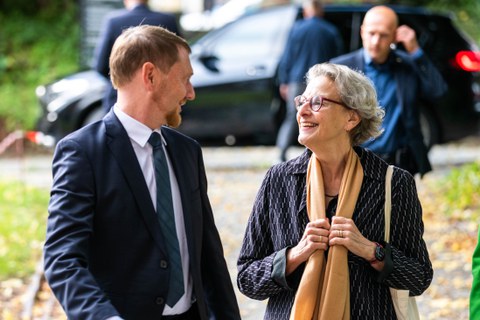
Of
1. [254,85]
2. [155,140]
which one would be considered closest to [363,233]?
[155,140]

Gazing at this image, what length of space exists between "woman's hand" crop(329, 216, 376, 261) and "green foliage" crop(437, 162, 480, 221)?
22.7 ft

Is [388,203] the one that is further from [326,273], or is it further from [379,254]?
[326,273]

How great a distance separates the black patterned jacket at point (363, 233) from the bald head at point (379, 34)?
3.00m

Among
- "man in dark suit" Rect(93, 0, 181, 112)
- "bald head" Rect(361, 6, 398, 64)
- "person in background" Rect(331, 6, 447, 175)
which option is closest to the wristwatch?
"person in background" Rect(331, 6, 447, 175)

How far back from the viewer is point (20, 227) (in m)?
10.8

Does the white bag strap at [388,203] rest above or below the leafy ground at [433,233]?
above

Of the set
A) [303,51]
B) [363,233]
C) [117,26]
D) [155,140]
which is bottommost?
[303,51]

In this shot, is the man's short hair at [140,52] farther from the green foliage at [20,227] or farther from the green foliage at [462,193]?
the green foliage at [462,193]

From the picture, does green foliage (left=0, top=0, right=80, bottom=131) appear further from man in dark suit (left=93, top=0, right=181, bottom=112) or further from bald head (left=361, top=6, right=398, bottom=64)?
bald head (left=361, top=6, right=398, bottom=64)

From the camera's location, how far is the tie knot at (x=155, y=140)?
390cm

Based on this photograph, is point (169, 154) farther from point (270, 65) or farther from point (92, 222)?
point (270, 65)

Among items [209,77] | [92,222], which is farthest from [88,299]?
[209,77]

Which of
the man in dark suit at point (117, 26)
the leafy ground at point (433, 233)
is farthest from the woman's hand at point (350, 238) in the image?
the man in dark suit at point (117, 26)

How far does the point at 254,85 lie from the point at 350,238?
1039 cm
